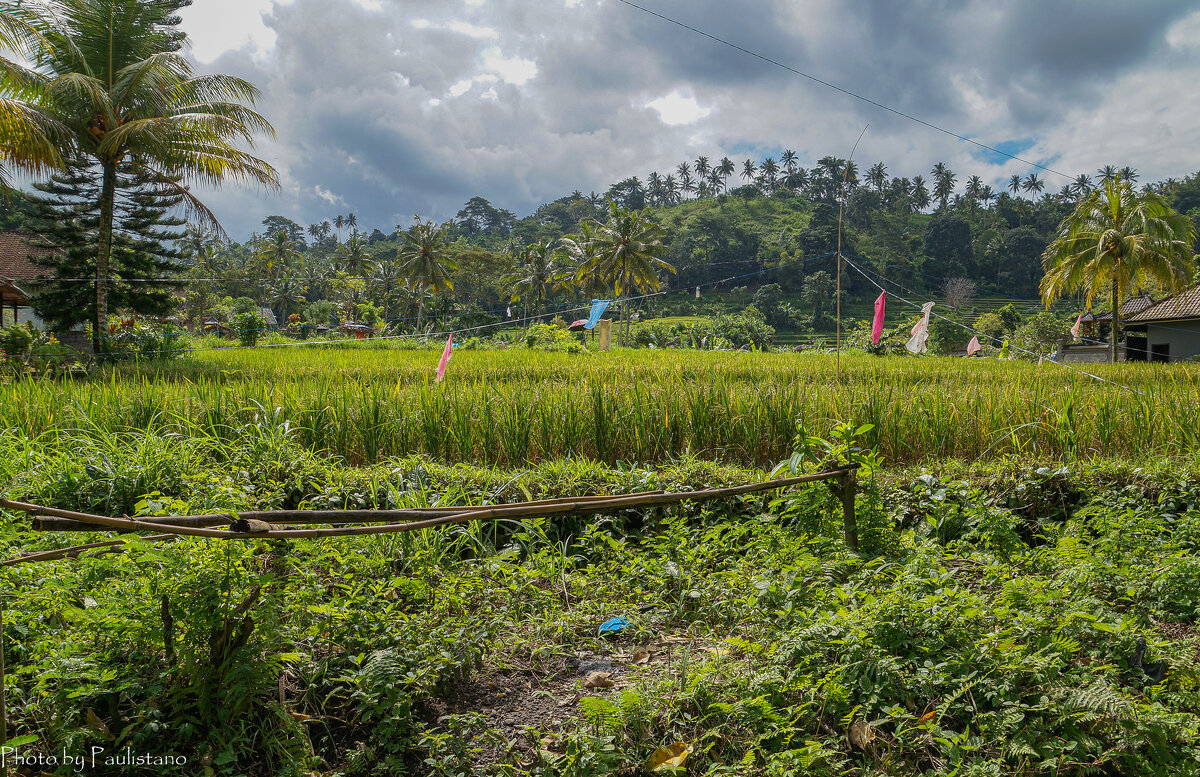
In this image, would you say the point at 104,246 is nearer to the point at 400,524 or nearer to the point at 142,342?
the point at 142,342

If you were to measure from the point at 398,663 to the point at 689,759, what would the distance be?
816 millimetres

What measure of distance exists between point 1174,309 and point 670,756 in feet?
82.1

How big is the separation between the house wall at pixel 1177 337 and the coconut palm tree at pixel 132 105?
2481 centimetres

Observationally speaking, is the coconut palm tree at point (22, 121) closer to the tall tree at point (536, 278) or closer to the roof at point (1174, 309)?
the roof at point (1174, 309)

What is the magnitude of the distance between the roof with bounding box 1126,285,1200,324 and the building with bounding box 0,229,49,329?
30.1 meters

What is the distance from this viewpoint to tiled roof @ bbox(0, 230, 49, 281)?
16769 mm

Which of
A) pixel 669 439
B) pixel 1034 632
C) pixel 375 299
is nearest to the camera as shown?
pixel 1034 632

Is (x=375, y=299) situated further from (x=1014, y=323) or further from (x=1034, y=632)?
(x=1034, y=632)

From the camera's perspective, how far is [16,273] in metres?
17.0

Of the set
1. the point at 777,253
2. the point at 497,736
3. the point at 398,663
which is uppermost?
the point at 777,253

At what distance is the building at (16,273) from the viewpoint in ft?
46.4

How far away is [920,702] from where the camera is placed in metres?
1.65

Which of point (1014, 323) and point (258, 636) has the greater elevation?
point (1014, 323)

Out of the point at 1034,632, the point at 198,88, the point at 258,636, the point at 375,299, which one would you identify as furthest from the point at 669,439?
the point at 375,299
